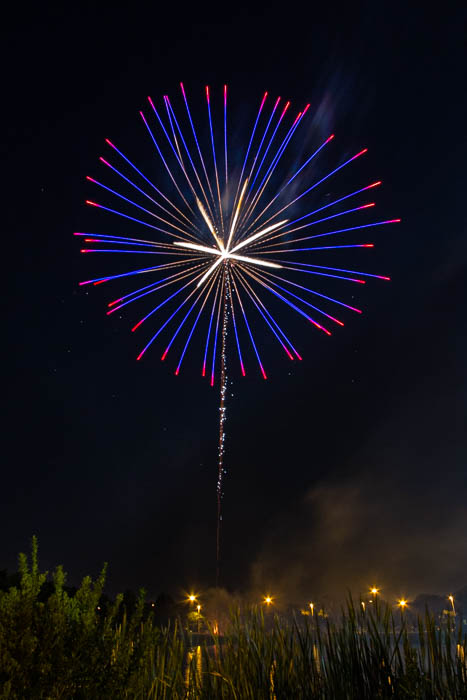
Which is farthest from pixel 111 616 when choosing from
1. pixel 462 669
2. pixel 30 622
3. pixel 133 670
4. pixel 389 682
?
pixel 462 669

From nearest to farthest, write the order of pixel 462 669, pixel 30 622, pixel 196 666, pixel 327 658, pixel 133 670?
pixel 30 622 < pixel 133 670 < pixel 462 669 < pixel 327 658 < pixel 196 666

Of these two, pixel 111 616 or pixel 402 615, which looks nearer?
pixel 111 616

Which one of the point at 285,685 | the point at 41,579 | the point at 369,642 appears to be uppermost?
the point at 41,579

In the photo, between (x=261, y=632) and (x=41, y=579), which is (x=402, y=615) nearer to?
(x=261, y=632)

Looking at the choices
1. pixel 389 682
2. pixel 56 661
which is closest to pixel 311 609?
pixel 389 682

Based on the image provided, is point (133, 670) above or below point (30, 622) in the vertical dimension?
below

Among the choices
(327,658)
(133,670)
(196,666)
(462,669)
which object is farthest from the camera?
(196,666)
